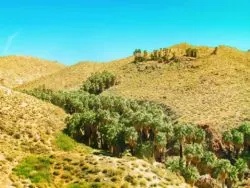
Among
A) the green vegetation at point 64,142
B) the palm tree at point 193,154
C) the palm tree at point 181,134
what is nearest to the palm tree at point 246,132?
the palm tree at point 181,134

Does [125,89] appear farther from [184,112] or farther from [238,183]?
[238,183]

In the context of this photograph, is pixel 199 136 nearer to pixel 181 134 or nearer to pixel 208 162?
pixel 181 134

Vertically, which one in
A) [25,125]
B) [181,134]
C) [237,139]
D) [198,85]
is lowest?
[237,139]

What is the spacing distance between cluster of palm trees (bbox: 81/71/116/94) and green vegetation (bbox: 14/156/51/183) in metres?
114

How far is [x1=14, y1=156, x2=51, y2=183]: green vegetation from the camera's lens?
5216 centimetres

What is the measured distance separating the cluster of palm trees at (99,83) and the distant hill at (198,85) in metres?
4.71

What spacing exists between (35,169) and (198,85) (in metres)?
111

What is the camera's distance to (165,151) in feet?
325

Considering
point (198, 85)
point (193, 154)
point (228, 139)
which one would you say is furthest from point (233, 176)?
point (198, 85)

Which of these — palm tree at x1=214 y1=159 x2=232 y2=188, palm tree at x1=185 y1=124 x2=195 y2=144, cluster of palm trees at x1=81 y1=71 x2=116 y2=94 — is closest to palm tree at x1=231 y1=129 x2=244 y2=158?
palm tree at x1=185 y1=124 x2=195 y2=144

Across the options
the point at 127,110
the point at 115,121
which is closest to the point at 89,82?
the point at 127,110

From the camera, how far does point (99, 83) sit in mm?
176750

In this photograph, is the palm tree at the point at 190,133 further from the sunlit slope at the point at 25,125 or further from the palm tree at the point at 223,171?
the sunlit slope at the point at 25,125

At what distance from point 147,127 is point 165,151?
22.9 feet
